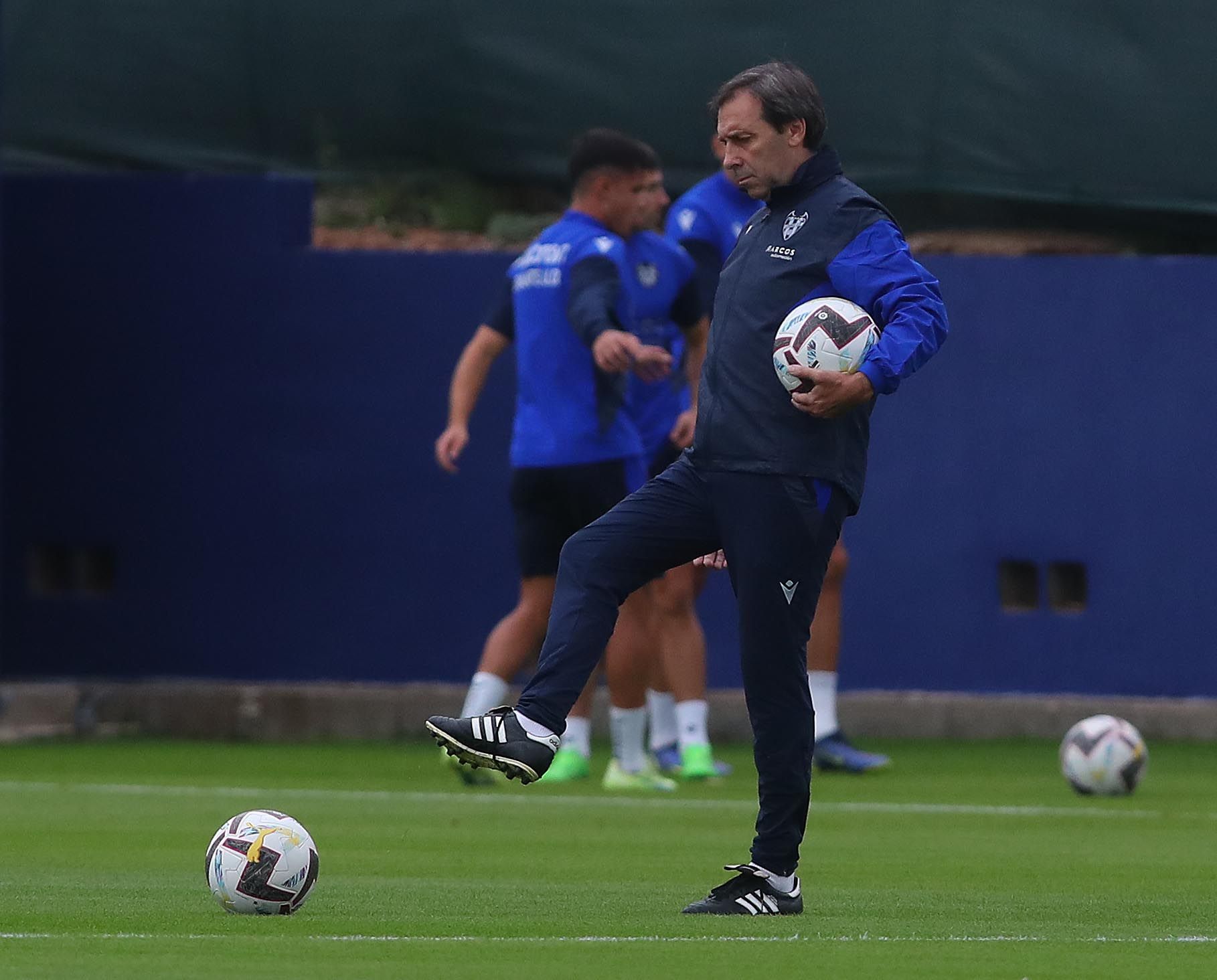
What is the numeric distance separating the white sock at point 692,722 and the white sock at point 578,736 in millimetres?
460

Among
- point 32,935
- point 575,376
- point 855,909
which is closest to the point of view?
point 32,935

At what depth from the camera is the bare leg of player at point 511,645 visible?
1055 cm

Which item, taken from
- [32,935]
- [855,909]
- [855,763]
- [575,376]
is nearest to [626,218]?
[575,376]

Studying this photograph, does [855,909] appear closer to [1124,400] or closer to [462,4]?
[1124,400]

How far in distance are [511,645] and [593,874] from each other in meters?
3.13

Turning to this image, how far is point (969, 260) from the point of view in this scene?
44.8ft

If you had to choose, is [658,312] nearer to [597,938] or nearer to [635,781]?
[635,781]

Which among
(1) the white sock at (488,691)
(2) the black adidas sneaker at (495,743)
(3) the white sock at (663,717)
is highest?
(2) the black adidas sneaker at (495,743)

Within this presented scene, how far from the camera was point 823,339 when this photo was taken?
Answer: 20.2ft

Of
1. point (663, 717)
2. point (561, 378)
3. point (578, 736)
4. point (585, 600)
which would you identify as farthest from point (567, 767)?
point (585, 600)

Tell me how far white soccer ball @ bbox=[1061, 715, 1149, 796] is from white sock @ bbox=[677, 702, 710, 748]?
1578 mm

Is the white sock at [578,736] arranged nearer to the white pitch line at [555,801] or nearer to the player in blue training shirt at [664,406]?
the player in blue training shirt at [664,406]

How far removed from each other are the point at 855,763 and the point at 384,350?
4115 mm

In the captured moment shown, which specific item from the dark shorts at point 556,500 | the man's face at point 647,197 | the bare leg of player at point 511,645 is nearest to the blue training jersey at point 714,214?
the man's face at point 647,197
